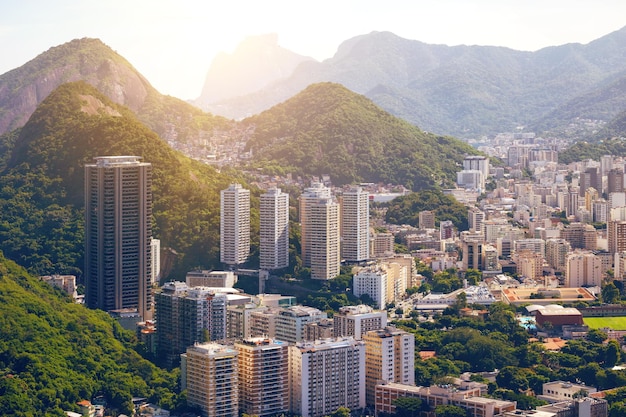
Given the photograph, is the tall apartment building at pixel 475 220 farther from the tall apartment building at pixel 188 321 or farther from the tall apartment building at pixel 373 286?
the tall apartment building at pixel 188 321

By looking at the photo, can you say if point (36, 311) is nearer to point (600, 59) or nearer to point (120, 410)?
point (120, 410)

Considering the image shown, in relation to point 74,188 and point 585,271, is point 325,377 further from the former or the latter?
point 74,188

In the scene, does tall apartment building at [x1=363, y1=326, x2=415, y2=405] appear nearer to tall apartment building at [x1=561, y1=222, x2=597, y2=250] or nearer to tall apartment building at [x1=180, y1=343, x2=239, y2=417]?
tall apartment building at [x1=180, y1=343, x2=239, y2=417]

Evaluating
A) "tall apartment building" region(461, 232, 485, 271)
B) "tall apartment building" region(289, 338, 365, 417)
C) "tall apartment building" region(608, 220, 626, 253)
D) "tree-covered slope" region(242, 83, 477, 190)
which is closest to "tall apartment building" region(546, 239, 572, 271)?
"tall apartment building" region(608, 220, 626, 253)

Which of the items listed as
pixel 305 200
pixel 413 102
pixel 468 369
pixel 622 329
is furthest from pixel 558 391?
pixel 413 102

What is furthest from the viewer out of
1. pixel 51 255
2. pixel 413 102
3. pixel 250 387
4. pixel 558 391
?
pixel 413 102
